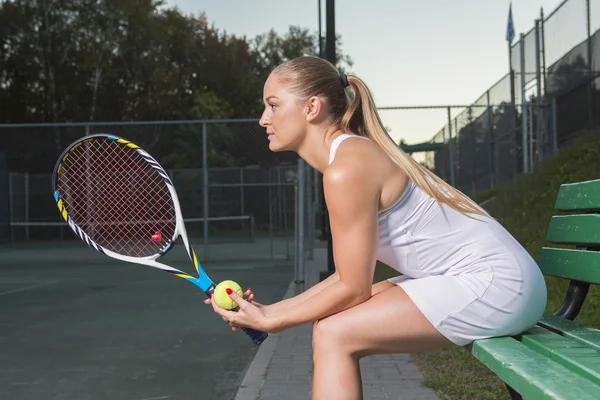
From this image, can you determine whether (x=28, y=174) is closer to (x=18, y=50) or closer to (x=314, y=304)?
(x=18, y=50)

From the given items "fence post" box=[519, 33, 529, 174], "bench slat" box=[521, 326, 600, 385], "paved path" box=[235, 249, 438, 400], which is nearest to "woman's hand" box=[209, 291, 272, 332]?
"bench slat" box=[521, 326, 600, 385]

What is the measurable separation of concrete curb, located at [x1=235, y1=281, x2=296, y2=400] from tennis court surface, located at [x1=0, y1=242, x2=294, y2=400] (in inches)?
5.0

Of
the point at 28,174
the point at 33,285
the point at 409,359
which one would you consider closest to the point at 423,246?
the point at 409,359

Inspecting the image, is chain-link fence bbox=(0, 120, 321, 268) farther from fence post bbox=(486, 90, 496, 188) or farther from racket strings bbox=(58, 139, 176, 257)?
racket strings bbox=(58, 139, 176, 257)

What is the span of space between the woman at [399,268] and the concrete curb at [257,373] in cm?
186

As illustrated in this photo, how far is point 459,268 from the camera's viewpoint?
2.57 metres

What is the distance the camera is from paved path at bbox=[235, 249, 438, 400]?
4.44 metres

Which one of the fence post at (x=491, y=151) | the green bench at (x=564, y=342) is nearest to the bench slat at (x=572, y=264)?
the green bench at (x=564, y=342)

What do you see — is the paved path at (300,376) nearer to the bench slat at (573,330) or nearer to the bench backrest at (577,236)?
the bench backrest at (577,236)

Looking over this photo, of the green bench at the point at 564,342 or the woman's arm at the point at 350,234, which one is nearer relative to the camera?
the green bench at the point at 564,342

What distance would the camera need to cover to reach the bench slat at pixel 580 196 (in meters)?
3.38

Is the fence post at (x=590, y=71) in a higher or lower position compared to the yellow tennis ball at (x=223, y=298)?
higher

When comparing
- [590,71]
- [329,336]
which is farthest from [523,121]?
[329,336]

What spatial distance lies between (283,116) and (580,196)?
1446mm
